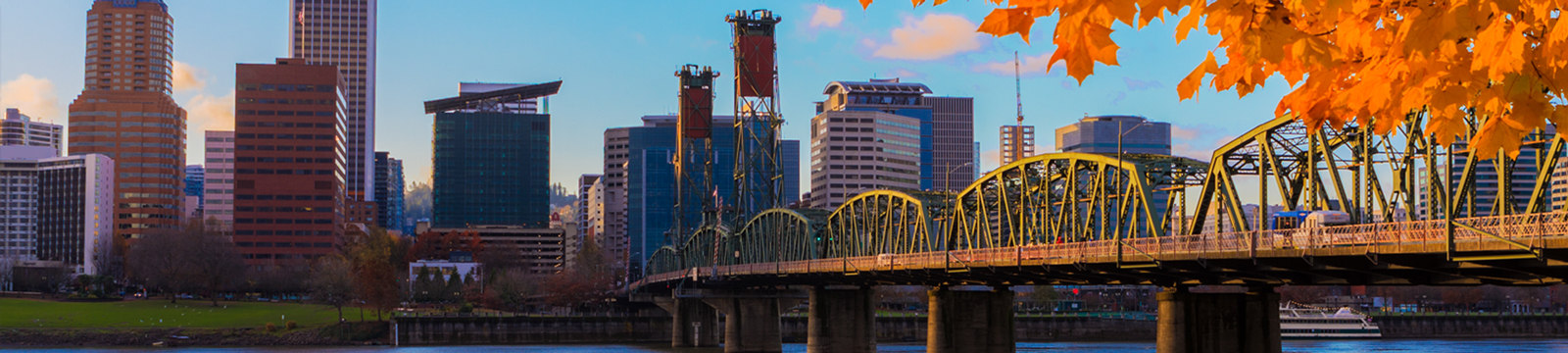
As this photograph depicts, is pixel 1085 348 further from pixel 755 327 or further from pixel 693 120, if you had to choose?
pixel 693 120

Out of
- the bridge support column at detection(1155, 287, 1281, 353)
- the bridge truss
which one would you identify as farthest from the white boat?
the bridge support column at detection(1155, 287, 1281, 353)

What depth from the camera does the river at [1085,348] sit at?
494 ft

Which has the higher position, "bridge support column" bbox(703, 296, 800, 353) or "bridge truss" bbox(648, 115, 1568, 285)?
"bridge truss" bbox(648, 115, 1568, 285)

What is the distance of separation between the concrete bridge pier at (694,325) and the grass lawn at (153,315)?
141 feet

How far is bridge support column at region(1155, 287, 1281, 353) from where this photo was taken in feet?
212

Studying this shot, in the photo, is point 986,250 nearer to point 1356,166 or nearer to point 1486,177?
point 1356,166

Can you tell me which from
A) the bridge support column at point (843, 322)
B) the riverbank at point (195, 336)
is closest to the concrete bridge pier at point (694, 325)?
Result: the riverbank at point (195, 336)

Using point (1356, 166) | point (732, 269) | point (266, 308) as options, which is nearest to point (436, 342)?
point (266, 308)

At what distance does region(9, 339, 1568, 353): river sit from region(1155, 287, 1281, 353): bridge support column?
85.6 meters

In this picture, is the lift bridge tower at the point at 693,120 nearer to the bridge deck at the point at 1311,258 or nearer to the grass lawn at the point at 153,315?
the grass lawn at the point at 153,315

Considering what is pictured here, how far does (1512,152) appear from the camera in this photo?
9.19m

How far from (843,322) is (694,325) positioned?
59.3 metres

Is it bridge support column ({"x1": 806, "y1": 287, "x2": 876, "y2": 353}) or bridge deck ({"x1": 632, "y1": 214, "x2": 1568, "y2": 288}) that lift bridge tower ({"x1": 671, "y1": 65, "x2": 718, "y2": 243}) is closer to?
bridge support column ({"x1": 806, "y1": 287, "x2": 876, "y2": 353})

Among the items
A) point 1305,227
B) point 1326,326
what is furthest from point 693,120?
point 1305,227
